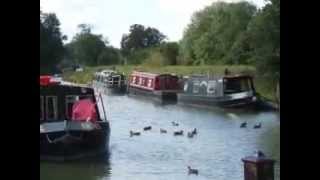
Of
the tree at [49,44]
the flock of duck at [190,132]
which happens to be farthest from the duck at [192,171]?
the tree at [49,44]

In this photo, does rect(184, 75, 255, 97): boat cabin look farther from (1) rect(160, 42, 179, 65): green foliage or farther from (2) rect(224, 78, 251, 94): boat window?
(1) rect(160, 42, 179, 65): green foliage

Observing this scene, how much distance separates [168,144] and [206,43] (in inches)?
57.4

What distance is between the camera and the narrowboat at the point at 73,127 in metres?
3.53

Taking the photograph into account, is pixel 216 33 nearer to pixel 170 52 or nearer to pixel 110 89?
pixel 170 52

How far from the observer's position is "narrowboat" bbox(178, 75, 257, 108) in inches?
132

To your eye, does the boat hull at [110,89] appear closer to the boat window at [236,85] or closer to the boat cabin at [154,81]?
the boat cabin at [154,81]

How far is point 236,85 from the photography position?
3.54 m

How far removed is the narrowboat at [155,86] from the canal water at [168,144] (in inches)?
Answer: 2.6

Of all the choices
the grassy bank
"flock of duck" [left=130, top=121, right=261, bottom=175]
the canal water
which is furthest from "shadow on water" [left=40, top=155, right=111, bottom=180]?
the grassy bank

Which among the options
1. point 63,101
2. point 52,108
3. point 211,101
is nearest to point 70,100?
point 63,101

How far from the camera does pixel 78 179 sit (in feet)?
13.4
